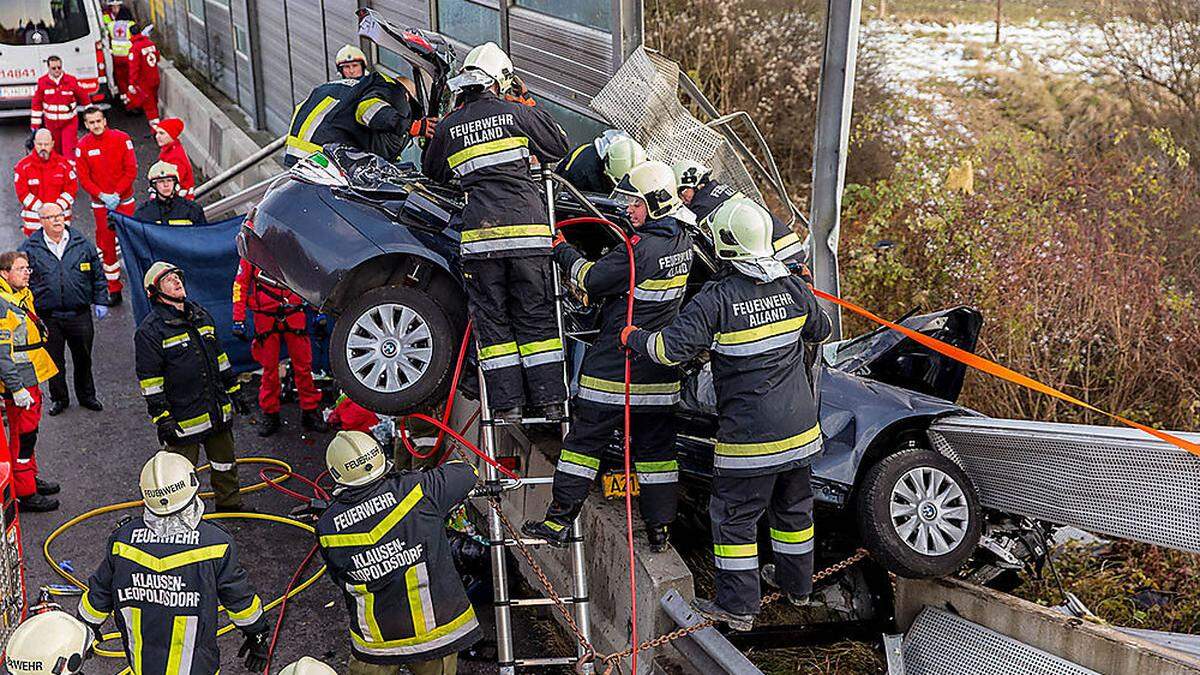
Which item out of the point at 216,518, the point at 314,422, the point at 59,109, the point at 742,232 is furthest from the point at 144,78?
the point at 742,232

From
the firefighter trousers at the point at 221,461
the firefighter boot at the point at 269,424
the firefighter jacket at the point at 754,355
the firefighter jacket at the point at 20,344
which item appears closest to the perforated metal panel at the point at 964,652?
the firefighter jacket at the point at 754,355

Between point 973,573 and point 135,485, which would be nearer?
point 973,573

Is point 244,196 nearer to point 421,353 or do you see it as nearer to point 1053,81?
point 421,353

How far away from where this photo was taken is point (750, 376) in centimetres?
527

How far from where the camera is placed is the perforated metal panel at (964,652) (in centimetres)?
536

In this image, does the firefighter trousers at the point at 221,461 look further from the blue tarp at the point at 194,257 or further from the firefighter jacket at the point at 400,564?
the firefighter jacket at the point at 400,564

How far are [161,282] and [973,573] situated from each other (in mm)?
4802

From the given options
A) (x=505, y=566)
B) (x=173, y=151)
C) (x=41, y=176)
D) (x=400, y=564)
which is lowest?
(x=505, y=566)

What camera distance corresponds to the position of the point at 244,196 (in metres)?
9.88

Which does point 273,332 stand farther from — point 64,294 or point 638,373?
point 638,373

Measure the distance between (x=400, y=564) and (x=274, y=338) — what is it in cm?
380

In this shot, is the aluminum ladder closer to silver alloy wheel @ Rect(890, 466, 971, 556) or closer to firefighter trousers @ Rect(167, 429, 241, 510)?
silver alloy wheel @ Rect(890, 466, 971, 556)

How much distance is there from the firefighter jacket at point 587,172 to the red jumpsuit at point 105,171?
634 centimetres

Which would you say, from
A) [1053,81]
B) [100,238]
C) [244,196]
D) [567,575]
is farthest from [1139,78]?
[100,238]
